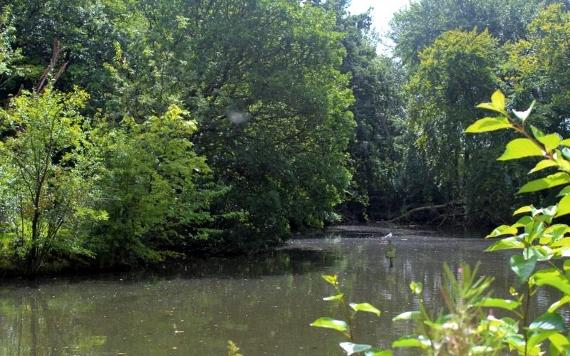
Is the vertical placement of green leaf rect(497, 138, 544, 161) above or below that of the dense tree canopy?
below

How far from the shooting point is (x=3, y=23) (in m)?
15.4

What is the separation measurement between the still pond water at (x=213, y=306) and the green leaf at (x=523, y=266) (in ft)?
19.6

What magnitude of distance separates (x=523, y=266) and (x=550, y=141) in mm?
306

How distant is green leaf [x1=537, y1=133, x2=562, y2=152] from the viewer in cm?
147

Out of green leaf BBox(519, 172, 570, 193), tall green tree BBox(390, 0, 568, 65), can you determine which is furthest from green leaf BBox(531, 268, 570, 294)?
tall green tree BBox(390, 0, 568, 65)

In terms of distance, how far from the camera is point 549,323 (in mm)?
1445

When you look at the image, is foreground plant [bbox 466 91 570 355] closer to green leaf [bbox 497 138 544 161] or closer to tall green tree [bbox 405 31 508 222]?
green leaf [bbox 497 138 544 161]

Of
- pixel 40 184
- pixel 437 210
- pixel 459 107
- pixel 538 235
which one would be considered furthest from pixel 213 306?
pixel 437 210

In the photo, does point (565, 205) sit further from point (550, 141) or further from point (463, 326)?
point (463, 326)

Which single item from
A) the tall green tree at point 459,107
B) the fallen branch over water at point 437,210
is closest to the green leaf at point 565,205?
the tall green tree at point 459,107

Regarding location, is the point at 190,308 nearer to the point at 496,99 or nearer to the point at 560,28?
the point at 496,99

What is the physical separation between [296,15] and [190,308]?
1175 centimetres

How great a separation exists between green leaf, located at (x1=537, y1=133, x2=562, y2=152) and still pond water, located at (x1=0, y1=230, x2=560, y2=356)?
19.7ft

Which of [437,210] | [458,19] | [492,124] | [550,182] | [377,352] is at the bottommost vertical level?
[377,352]
